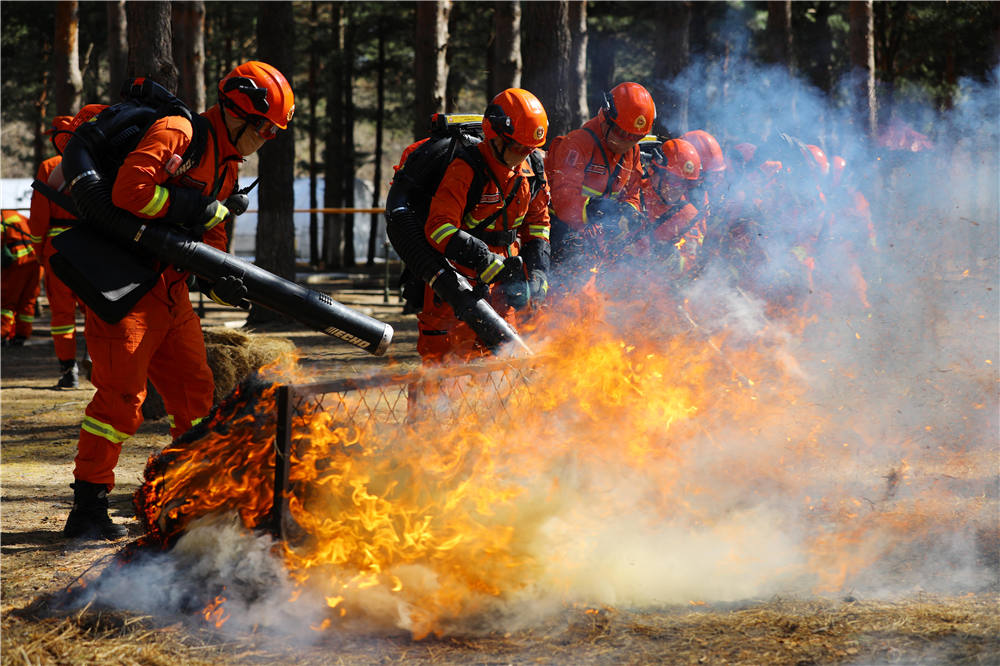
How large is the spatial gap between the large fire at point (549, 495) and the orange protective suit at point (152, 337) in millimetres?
529

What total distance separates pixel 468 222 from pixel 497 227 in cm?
19

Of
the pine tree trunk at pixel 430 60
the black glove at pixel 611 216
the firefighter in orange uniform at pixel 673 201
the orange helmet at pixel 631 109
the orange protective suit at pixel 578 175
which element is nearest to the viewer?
the orange helmet at pixel 631 109

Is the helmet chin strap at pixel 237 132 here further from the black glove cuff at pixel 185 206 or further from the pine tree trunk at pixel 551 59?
the pine tree trunk at pixel 551 59

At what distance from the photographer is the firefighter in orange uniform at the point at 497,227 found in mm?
A: 5238

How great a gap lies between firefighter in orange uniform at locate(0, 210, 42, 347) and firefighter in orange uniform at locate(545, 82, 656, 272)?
824 cm

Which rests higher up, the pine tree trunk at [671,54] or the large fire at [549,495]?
the pine tree trunk at [671,54]

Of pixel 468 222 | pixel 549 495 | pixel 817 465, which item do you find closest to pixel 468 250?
pixel 468 222

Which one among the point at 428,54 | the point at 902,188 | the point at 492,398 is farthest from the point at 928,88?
the point at 492,398

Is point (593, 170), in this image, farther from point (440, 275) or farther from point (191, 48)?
point (191, 48)

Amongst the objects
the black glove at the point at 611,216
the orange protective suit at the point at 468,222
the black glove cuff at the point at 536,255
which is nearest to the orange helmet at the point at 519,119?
the orange protective suit at the point at 468,222

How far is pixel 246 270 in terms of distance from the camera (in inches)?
181

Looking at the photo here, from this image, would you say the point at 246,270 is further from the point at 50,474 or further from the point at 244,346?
the point at 244,346

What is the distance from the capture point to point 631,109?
6383 millimetres

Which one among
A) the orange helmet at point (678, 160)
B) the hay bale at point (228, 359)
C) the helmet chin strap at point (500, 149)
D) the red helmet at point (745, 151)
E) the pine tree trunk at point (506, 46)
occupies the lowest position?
the hay bale at point (228, 359)
